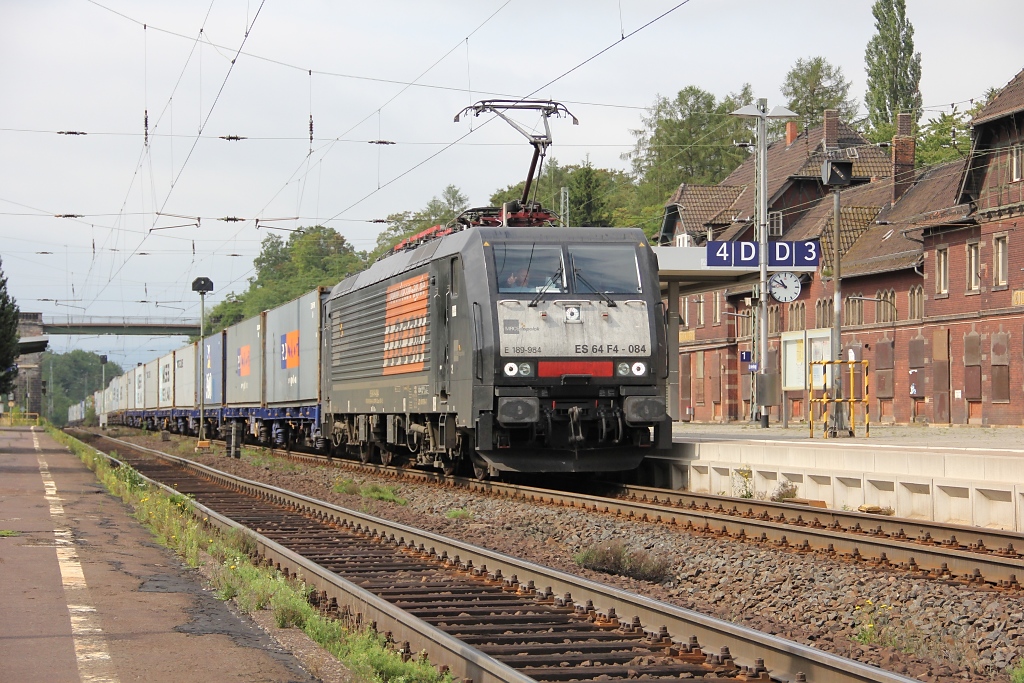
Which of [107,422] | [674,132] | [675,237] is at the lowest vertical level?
[107,422]

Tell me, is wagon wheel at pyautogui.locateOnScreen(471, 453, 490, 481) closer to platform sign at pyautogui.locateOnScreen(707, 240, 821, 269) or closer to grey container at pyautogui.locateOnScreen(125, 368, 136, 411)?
platform sign at pyautogui.locateOnScreen(707, 240, 821, 269)

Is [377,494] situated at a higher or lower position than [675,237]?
lower

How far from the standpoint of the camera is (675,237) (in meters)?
62.4

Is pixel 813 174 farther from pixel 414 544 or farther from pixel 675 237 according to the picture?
pixel 414 544

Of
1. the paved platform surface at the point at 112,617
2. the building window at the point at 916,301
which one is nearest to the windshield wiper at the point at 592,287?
the paved platform surface at the point at 112,617

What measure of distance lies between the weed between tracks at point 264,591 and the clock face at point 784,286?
14782mm

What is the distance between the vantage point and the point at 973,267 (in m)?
43.0

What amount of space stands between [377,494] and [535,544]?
596cm

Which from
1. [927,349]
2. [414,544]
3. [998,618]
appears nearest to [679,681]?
[998,618]

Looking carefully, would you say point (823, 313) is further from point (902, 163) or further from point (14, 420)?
point (14, 420)

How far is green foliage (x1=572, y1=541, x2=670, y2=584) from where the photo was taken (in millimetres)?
9828

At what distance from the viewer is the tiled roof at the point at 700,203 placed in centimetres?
6041

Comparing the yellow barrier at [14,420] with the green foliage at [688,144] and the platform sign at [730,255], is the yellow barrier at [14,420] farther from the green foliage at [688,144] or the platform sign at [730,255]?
the platform sign at [730,255]

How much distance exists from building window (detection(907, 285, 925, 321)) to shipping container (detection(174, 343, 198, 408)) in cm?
2663
